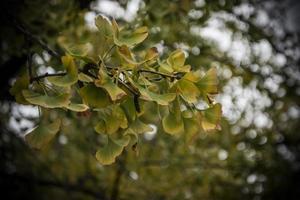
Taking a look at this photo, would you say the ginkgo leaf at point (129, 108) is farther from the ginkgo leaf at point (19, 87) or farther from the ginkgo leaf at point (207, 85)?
the ginkgo leaf at point (19, 87)

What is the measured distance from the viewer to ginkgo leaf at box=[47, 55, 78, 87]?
1.03 meters

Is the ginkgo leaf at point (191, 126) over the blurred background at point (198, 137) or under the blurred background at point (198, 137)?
over

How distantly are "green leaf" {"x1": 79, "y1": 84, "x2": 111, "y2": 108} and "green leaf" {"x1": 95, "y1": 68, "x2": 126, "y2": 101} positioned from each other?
0.09ft

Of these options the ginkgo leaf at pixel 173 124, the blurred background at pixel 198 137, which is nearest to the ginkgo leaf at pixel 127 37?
the ginkgo leaf at pixel 173 124

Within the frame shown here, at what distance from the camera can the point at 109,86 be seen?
3.14ft

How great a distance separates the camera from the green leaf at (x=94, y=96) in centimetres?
101

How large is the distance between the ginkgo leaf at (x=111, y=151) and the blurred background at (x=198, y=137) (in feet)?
3.72

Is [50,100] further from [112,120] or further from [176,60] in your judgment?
[176,60]

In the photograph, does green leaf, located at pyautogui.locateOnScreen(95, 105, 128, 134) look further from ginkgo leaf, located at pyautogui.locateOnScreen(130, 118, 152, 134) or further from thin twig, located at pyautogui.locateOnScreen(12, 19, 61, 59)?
thin twig, located at pyautogui.locateOnScreen(12, 19, 61, 59)

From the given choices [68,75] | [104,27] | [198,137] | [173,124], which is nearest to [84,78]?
[68,75]

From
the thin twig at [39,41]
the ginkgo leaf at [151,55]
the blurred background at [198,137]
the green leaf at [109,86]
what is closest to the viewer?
the green leaf at [109,86]

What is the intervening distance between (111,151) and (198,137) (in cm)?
208

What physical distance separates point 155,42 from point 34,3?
0.64 m

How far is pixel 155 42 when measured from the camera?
6.75 ft
